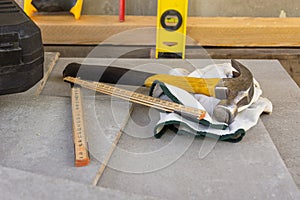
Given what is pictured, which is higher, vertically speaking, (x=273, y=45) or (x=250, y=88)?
(x=250, y=88)

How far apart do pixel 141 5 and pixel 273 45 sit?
666 millimetres

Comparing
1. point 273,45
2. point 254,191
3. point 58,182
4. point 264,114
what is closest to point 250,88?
point 264,114

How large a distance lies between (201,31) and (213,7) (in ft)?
0.82

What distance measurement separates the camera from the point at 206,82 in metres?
1.26

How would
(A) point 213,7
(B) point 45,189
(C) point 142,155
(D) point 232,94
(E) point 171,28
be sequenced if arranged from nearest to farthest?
(B) point 45,189 → (C) point 142,155 → (D) point 232,94 → (E) point 171,28 → (A) point 213,7

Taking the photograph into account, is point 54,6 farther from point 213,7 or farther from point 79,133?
point 79,133

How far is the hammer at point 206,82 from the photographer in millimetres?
1146

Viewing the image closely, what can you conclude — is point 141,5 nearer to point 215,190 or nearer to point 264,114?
point 264,114

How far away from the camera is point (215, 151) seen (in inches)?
41.4

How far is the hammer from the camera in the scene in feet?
3.76

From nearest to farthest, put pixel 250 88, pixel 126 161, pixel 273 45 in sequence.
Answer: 1. pixel 126 161
2. pixel 250 88
3. pixel 273 45

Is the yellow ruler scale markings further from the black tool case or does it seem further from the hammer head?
the black tool case

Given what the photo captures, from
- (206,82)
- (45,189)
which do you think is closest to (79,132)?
(45,189)

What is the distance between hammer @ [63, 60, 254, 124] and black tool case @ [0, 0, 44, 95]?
0.23 metres
